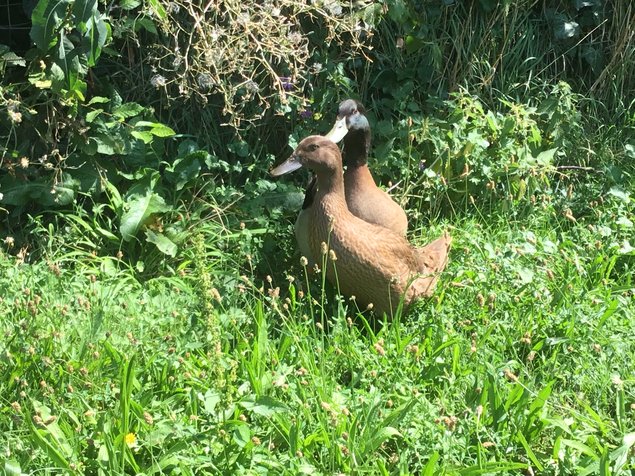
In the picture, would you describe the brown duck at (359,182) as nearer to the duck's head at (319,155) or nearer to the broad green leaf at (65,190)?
the duck's head at (319,155)

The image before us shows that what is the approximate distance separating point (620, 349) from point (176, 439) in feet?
5.61

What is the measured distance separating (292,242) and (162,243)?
2.12ft

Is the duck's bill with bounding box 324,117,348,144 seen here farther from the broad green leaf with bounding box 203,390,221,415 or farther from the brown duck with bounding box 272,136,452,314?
the broad green leaf with bounding box 203,390,221,415

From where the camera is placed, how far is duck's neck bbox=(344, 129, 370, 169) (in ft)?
14.4

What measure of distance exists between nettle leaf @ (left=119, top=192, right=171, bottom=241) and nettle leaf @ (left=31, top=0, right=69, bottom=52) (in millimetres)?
808

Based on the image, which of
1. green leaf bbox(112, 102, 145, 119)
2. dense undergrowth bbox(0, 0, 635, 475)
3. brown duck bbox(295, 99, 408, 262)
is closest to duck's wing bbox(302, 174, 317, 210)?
brown duck bbox(295, 99, 408, 262)

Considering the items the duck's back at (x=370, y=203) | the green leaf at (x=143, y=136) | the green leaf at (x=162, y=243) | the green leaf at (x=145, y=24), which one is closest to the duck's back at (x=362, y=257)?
the duck's back at (x=370, y=203)

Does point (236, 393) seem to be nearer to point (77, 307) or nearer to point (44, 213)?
point (77, 307)

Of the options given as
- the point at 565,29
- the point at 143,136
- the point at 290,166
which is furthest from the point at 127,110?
the point at 565,29

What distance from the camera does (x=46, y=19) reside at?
3652mm

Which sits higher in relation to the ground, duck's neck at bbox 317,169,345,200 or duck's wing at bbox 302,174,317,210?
duck's neck at bbox 317,169,345,200

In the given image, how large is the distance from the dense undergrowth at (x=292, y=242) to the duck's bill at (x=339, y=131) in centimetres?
30

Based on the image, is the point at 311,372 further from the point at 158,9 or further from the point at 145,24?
the point at 145,24

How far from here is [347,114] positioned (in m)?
4.41
